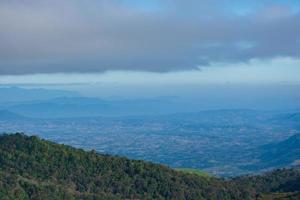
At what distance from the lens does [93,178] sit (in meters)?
158

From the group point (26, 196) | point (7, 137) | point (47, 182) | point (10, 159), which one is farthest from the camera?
point (7, 137)

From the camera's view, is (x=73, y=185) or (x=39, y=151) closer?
(x=73, y=185)

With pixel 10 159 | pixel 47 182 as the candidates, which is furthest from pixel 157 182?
pixel 10 159

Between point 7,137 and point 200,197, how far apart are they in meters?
64.8

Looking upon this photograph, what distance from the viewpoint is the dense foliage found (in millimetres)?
146375

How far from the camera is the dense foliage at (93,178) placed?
146375 millimetres

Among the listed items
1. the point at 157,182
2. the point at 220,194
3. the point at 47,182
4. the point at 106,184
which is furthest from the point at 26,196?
the point at 220,194

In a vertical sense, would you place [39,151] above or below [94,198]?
above

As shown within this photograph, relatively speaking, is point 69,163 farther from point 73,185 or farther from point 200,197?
point 200,197

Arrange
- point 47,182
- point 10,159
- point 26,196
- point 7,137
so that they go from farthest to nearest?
point 7,137, point 10,159, point 47,182, point 26,196

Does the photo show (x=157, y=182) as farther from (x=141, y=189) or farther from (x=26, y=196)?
(x=26, y=196)

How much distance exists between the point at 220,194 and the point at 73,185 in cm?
3929

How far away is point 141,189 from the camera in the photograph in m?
156

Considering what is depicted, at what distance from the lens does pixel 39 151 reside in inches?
6624
